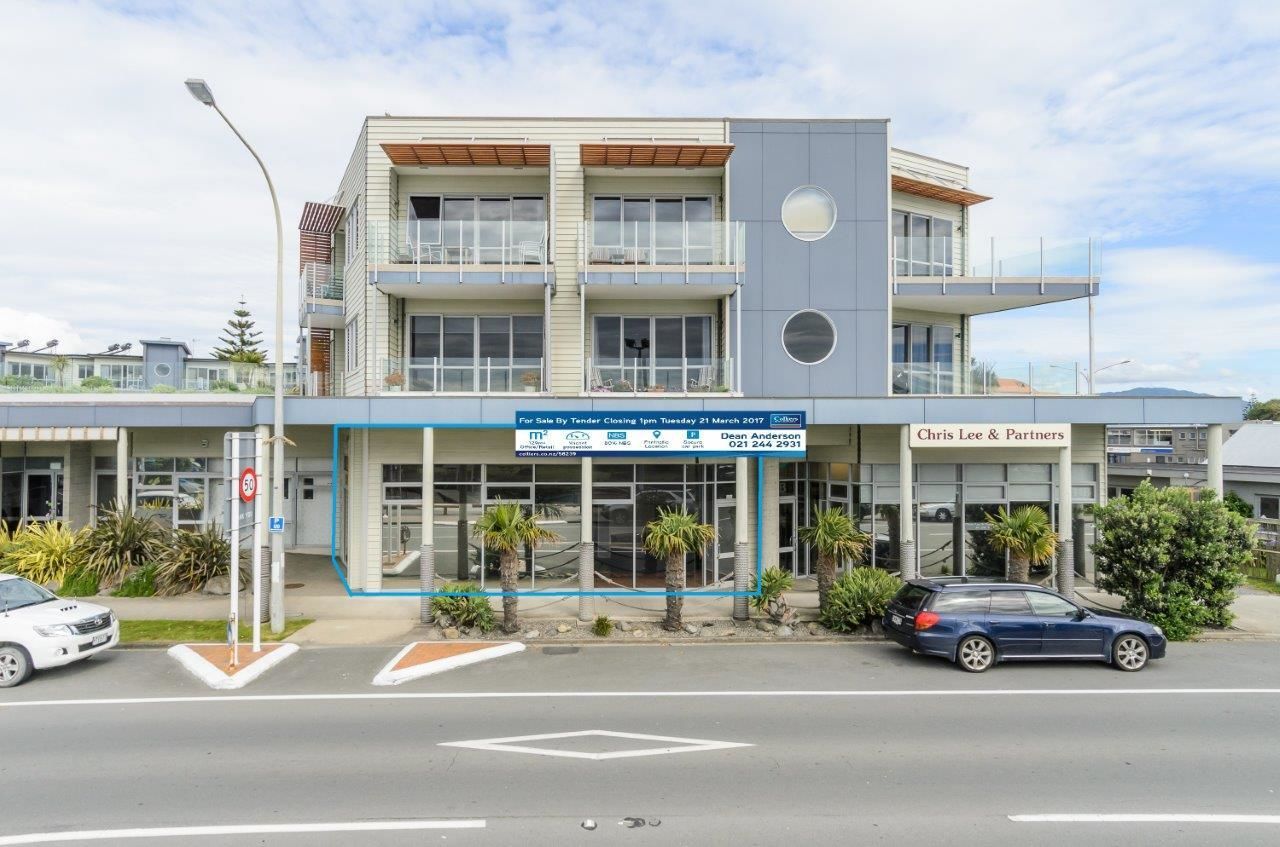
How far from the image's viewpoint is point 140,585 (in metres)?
16.3

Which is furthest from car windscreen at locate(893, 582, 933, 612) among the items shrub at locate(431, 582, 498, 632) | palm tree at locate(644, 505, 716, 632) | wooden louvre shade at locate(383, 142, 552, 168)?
wooden louvre shade at locate(383, 142, 552, 168)

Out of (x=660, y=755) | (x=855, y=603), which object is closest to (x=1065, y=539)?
(x=855, y=603)

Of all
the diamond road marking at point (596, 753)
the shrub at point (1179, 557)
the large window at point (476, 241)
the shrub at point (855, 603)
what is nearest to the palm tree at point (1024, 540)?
the shrub at point (1179, 557)

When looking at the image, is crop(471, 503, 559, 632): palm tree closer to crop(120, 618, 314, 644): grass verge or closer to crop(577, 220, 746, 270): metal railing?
crop(120, 618, 314, 644): grass verge

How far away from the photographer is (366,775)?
754 cm

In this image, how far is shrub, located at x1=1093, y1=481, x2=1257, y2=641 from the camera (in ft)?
44.5

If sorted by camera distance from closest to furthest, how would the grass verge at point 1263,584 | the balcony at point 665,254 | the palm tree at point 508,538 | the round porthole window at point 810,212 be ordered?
the palm tree at point 508,538, the balcony at point 665,254, the round porthole window at point 810,212, the grass verge at point 1263,584

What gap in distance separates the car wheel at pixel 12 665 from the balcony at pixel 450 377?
317 inches

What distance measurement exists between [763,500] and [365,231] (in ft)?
37.8

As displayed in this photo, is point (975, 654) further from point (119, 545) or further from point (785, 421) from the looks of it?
point (119, 545)

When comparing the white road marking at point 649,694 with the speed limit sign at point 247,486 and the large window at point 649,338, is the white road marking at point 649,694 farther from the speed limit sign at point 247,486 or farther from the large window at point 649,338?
the large window at point 649,338

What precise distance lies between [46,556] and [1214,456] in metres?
26.5

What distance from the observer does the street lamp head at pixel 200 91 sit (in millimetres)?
11416

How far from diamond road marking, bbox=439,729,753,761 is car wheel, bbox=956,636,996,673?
492 cm
